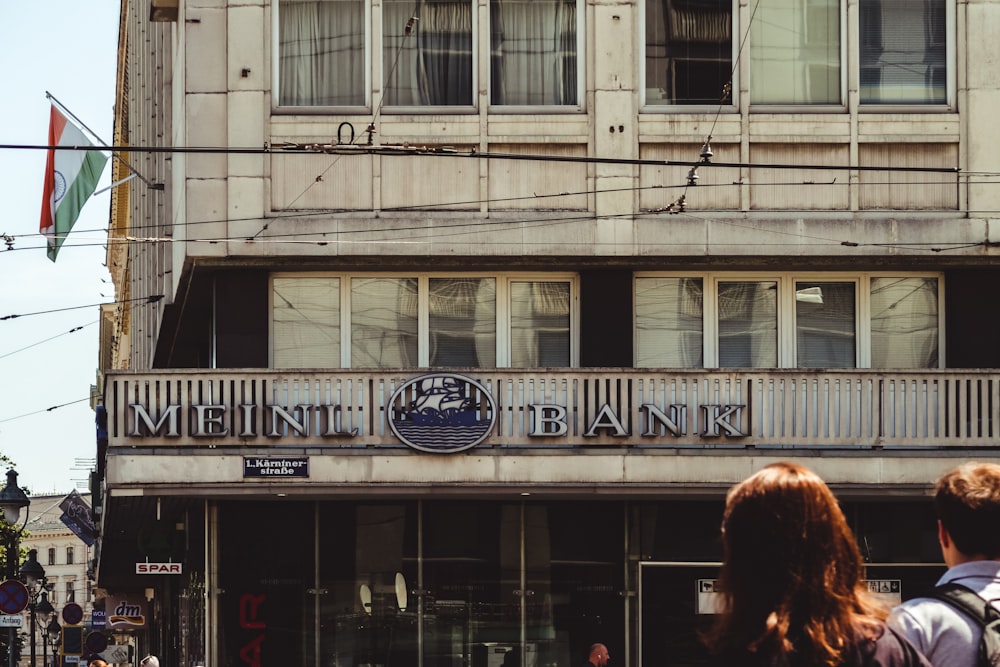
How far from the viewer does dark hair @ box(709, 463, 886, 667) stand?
4.28 m

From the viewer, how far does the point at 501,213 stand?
2191 centimetres

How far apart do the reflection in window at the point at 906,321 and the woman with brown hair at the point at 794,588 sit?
737 inches

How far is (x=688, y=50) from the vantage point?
72.8 feet

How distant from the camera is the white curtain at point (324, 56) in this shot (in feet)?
72.4

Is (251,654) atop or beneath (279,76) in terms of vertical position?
beneath

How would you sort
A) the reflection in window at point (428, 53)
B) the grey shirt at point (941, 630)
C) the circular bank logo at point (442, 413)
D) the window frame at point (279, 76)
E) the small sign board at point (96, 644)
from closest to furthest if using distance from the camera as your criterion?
the grey shirt at point (941, 630) < the circular bank logo at point (442, 413) < the window frame at point (279, 76) < the reflection in window at point (428, 53) < the small sign board at point (96, 644)

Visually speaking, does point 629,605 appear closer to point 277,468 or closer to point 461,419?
point 461,419

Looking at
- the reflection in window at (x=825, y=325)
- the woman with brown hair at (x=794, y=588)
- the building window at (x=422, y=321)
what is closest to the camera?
the woman with brown hair at (x=794, y=588)

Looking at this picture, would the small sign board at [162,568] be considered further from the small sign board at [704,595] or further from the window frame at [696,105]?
the window frame at [696,105]

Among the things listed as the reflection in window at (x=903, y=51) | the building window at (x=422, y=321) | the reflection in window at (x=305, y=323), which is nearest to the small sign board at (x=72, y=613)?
the reflection in window at (x=305, y=323)

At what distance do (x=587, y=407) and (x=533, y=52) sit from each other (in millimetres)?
4426

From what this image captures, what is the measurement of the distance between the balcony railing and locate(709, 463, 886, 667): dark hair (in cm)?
1665

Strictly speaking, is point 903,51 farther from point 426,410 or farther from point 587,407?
point 426,410

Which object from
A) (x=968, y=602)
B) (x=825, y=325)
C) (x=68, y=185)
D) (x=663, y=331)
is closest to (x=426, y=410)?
(x=663, y=331)
